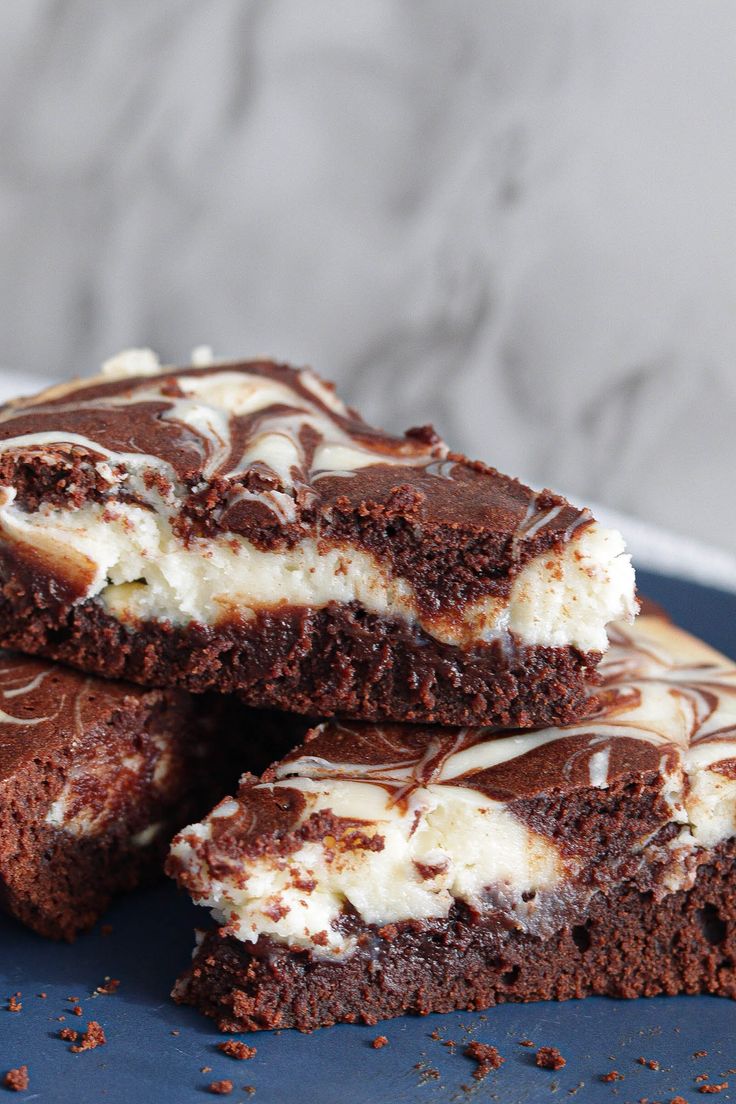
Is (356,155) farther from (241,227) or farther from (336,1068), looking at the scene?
(336,1068)

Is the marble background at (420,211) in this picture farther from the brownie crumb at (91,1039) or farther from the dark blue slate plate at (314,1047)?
the brownie crumb at (91,1039)

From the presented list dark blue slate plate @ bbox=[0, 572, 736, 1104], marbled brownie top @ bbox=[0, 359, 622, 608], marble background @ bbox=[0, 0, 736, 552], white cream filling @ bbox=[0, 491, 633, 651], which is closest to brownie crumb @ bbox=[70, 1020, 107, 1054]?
dark blue slate plate @ bbox=[0, 572, 736, 1104]

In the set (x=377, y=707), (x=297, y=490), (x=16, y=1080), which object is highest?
(x=297, y=490)

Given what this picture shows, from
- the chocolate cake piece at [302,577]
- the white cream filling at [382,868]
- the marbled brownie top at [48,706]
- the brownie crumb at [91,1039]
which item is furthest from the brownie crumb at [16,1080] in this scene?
the chocolate cake piece at [302,577]

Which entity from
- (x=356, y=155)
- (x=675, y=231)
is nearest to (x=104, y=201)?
(x=356, y=155)

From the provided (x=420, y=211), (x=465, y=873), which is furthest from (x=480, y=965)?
(x=420, y=211)

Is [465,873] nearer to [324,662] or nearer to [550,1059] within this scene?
[550,1059]
